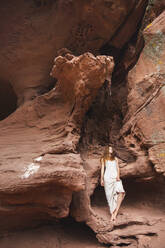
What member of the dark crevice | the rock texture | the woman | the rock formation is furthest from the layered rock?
the dark crevice

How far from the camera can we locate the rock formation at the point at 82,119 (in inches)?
99.0

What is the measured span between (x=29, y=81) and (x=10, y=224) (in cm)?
250

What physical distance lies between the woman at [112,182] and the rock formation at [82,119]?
0.19 metres

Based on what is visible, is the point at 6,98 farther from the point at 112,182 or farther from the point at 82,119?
the point at 112,182

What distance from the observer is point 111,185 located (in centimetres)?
284

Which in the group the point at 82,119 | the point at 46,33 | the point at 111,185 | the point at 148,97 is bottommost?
the point at 111,185

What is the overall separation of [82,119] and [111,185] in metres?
1.09

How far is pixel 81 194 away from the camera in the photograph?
283 centimetres

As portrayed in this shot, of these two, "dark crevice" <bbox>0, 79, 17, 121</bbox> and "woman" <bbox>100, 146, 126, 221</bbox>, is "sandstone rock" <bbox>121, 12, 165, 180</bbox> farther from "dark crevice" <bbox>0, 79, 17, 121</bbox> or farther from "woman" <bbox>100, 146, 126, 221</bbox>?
"dark crevice" <bbox>0, 79, 17, 121</bbox>

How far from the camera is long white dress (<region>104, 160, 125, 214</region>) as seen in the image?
9.06 feet

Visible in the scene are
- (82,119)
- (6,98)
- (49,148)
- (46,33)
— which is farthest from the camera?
(6,98)

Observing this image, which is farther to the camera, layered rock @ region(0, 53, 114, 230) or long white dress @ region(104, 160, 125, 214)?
long white dress @ region(104, 160, 125, 214)

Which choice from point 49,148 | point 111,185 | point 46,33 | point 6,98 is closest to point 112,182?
point 111,185

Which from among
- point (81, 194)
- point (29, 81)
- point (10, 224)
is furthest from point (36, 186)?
point (29, 81)
